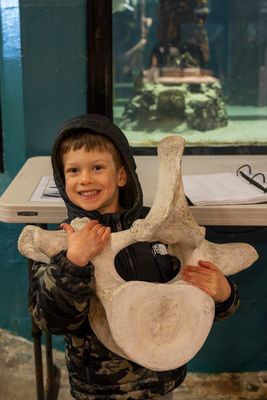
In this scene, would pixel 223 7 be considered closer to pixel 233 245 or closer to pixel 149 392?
pixel 233 245

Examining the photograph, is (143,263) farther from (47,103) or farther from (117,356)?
(47,103)

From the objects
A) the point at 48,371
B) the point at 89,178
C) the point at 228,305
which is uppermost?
the point at 89,178

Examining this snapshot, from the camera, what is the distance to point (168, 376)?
1.40 metres

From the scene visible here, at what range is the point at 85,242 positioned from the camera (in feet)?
3.94

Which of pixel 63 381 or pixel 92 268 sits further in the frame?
pixel 63 381

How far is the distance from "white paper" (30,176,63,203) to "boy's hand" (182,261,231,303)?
468 mm

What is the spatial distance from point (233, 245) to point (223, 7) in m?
1.27

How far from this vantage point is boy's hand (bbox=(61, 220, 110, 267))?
119 cm

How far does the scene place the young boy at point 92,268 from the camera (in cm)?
121

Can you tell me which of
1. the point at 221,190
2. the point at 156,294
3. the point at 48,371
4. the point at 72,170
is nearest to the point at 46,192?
the point at 72,170

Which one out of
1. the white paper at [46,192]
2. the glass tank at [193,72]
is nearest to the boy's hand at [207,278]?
the white paper at [46,192]

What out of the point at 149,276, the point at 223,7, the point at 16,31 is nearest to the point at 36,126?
the point at 16,31

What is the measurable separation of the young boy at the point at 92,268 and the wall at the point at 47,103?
0.83 meters

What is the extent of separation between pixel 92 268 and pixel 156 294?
13cm
